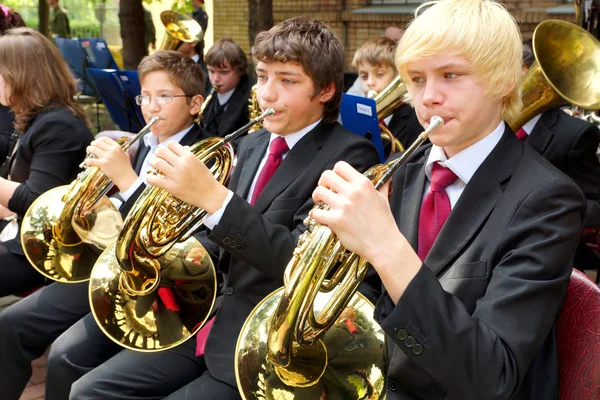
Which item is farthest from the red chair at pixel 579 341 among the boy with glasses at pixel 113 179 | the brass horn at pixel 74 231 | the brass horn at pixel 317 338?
the brass horn at pixel 74 231

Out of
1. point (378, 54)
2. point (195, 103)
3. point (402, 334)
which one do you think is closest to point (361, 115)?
point (195, 103)

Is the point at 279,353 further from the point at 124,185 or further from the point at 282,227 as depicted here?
the point at 124,185

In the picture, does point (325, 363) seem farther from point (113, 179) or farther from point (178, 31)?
point (178, 31)

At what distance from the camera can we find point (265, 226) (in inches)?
79.0

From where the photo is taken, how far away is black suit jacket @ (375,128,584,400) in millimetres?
1319

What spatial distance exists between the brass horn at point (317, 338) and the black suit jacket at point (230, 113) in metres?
3.56

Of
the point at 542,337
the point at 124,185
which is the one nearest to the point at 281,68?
the point at 124,185

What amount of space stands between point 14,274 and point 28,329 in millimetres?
388

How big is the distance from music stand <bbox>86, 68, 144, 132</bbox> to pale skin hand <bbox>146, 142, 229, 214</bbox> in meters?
3.22

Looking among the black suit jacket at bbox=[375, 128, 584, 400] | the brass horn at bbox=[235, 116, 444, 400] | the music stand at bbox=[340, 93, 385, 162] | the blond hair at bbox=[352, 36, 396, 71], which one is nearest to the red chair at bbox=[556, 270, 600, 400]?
the black suit jacket at bbox=[375, 128, 584, 400]

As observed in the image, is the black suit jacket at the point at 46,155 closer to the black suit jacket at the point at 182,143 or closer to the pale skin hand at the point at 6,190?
the pale skin hand at the point at 6,190

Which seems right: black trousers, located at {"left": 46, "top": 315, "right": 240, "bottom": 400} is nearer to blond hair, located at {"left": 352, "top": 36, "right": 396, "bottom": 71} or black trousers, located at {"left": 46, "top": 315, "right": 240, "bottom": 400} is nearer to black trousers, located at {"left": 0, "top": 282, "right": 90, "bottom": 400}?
black trousers, located at {"left": 0, "top": 282, "right": 90, "bottom": 400}

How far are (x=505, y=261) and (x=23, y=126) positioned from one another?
263cm

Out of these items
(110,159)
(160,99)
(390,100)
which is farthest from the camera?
(390,100)
